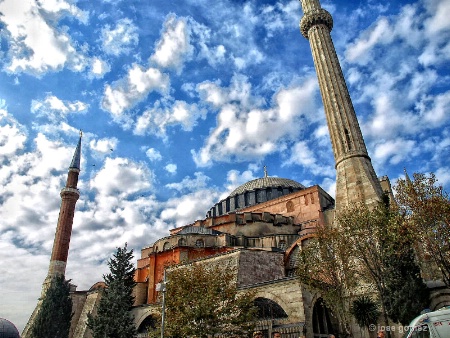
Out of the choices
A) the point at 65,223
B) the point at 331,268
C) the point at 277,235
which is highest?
the point at 65,223

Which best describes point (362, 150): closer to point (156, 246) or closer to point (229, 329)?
point (229, 329)

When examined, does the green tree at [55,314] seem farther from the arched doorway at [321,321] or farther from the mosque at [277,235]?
the arched doorway at [321,321]

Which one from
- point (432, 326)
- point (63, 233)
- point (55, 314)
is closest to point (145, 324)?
point (55, 314)

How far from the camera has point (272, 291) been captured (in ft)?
51.8

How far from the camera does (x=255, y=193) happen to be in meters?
37.7

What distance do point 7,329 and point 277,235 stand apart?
1946 centimetres

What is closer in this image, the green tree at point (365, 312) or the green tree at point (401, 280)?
the green tree at point (401, 280)

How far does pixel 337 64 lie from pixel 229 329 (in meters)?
18.9

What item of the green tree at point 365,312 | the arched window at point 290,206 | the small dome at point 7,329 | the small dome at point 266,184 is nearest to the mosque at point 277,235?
the arched window at point 290,206

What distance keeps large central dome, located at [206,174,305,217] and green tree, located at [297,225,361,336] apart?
22.3 metres

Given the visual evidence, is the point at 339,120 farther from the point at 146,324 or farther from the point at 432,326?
the point at 146,324

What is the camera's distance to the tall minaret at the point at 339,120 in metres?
19.2

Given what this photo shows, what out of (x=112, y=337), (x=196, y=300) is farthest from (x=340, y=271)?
(x=112, y=337)

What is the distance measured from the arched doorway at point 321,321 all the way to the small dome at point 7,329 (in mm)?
19646
